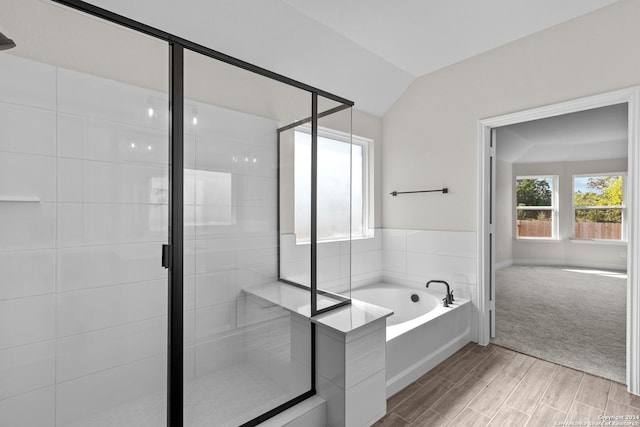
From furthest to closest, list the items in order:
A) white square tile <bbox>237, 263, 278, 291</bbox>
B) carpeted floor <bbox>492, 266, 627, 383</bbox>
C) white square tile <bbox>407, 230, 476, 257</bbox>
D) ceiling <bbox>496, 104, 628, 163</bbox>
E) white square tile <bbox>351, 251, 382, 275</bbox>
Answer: ceiling <bbox>496, 104, 628, 163</bbox>
white square tile <bbox>351, 251, 382, 275</bbox>
white square tile <bbox>407, 230, 476, 257</bbox>
carpeted floor <bbox>492, 266, 627, 383</bbox>
white square tile <bbox>237, 263, 278, 291</bbox>

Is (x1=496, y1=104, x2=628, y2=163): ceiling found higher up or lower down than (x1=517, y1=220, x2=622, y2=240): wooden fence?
higher up

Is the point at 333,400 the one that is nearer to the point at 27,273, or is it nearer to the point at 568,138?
the point at 27,273

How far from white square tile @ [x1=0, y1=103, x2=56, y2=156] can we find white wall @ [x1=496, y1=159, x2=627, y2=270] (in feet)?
22.7

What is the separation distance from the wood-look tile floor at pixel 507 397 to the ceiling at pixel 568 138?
11.4 ft

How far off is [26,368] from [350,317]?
1.35 meters

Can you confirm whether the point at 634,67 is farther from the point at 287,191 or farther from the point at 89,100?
the point at 89,100

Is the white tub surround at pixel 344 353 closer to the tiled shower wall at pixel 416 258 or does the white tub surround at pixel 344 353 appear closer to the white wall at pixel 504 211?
the tiled shower wall at pixel 416 258

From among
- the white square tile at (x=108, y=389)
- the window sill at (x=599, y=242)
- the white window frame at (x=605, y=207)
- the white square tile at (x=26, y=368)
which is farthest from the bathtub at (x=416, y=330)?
the white window frame at (x=605, y=207)

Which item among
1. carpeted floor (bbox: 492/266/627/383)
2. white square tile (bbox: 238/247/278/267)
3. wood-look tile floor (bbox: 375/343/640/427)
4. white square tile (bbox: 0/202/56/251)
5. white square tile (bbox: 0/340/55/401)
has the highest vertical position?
white square tile (bbox: 0/202/56/251)

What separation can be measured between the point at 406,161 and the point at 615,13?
6.07 ft

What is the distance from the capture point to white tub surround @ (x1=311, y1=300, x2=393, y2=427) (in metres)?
1.63

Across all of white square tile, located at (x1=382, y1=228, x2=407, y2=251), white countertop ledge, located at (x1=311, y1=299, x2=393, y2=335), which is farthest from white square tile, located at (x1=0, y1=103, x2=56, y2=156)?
white square tile, located at (x1=382, y1=228, x2=407, y2=251)

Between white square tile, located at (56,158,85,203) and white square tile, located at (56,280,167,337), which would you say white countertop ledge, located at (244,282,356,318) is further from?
white square tile, located at (56,158,85,203)

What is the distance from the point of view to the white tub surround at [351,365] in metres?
1.63
